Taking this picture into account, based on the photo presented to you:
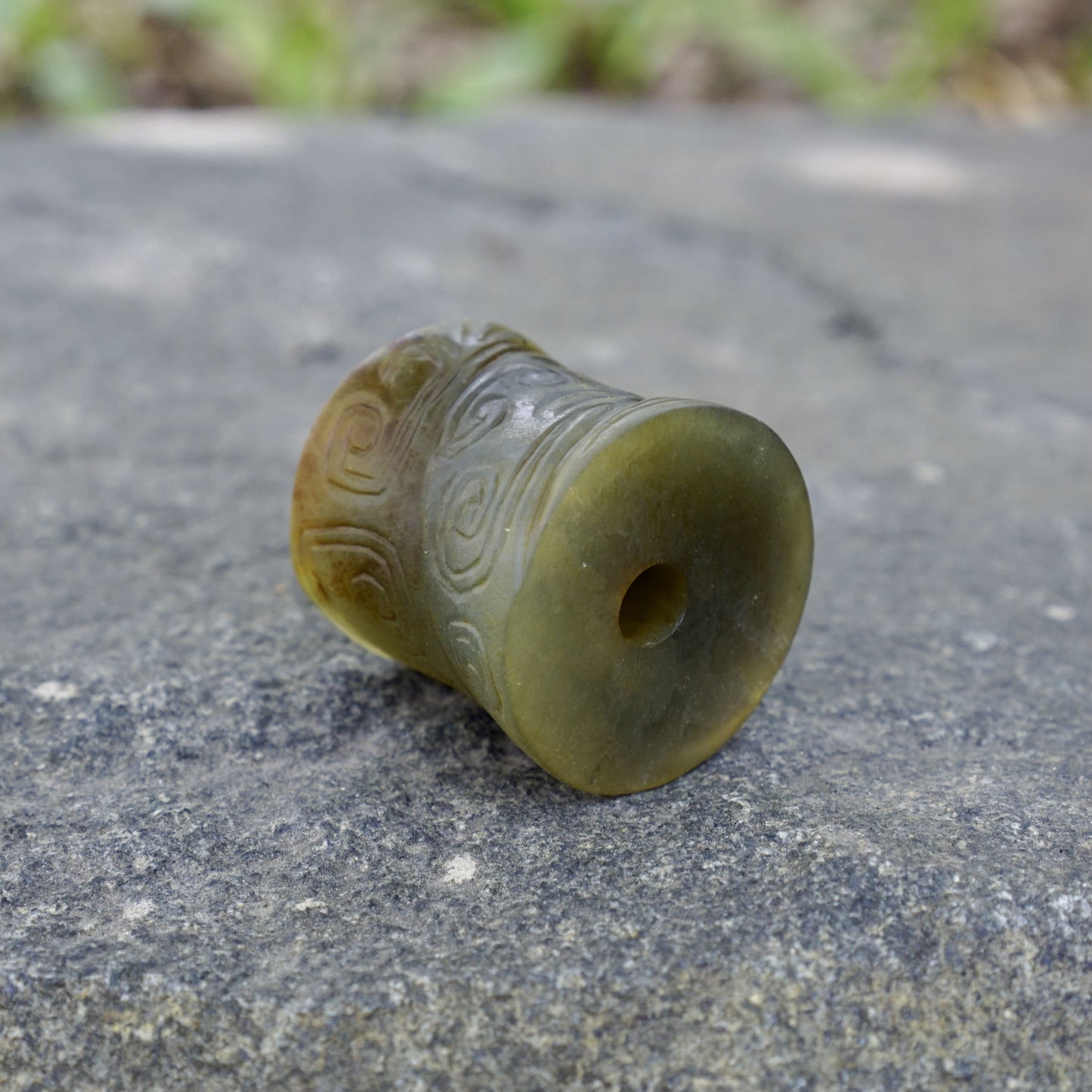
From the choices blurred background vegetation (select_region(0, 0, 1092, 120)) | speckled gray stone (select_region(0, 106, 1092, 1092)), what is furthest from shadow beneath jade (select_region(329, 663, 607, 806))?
blurred background vegetation (select_region(0, 0, 1092, 120))

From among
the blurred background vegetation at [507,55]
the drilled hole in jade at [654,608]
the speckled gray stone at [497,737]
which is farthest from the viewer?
the blurred background vegetation at [507,55]

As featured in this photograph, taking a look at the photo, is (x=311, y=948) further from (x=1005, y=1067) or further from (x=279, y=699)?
(x=1005, y=1067)

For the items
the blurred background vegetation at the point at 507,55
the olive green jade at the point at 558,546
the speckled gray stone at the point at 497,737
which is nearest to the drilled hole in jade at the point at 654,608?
the olive green jade at the point at 558,546


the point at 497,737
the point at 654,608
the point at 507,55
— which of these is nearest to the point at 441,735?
the point at 497,737

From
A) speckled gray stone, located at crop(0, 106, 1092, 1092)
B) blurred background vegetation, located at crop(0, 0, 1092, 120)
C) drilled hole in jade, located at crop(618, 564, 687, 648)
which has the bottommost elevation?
speckled gray stone, located at crop(0, 106, 1092, 1092)

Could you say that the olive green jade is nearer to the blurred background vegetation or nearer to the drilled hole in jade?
the drilled hole in jade

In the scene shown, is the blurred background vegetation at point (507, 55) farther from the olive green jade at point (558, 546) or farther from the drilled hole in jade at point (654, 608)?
the drilled hole in jade at point (654, 608)

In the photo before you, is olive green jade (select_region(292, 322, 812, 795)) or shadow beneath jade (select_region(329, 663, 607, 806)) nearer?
olive green jade (select_region(292, 322, 812, 795))
